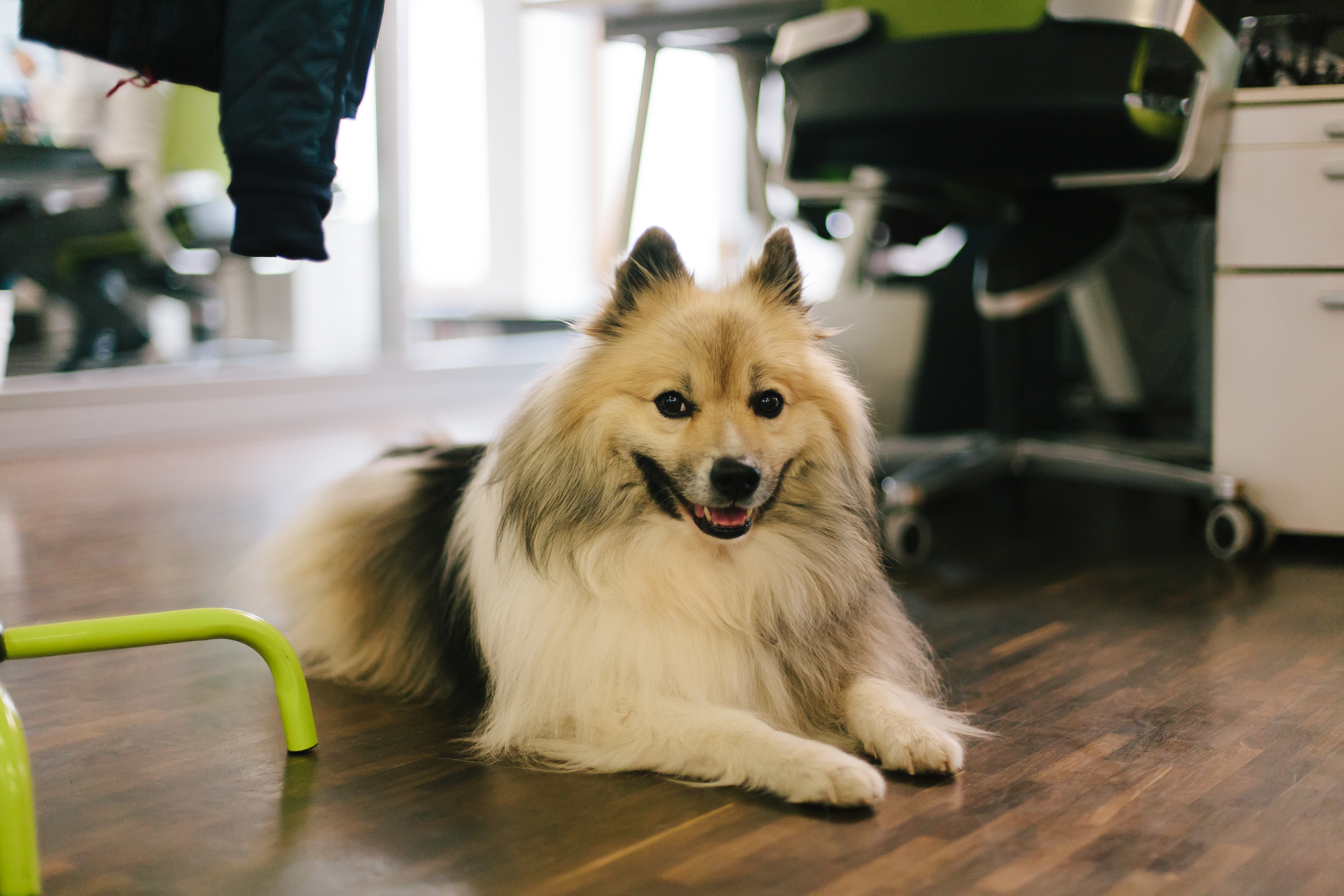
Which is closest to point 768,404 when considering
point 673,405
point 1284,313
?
point 673,405

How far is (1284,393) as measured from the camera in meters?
2.51

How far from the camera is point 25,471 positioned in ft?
12.3

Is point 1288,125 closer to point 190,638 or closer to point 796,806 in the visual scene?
point 796,806

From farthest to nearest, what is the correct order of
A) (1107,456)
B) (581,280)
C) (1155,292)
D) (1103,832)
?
(581,280), (1155,292), (1107,456), (1103,832)

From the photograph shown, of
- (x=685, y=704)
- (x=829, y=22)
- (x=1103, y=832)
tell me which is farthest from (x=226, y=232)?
(x=1103, y=832)

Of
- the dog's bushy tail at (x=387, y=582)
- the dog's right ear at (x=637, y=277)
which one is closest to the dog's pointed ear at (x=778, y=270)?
the dog's right ear at (x=637, y=277)

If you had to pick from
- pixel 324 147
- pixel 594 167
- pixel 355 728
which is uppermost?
pixel 594 167

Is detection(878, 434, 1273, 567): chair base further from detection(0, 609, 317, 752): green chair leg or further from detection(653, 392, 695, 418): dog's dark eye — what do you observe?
detection(0, 609, 317, 752): green chair leg

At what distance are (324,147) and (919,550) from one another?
1.73 metres

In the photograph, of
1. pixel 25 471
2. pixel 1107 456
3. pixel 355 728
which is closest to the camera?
pixel 355 728

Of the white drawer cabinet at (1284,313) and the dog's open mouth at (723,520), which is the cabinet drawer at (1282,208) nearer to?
the white drawer cabinet at (1284,313)

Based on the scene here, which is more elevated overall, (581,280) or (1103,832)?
(581,280)

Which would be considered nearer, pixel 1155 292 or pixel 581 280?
pixel 1155 292

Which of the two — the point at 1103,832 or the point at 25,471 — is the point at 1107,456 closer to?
the point at 1103,832
